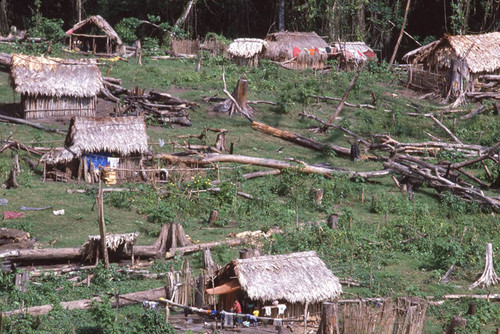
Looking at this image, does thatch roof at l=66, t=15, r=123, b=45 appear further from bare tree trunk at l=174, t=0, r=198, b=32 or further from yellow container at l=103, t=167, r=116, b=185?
yellow container at l=103, t=167, r=116, b=185

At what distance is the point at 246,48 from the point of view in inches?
1416

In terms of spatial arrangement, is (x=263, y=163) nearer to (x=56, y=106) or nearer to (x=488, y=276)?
(x=56, y=106)

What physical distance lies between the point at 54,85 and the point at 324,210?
11730mm

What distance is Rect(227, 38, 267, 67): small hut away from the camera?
1417 inches

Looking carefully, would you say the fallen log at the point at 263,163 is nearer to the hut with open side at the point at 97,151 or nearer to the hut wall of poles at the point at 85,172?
the hut with open side at the point at 97,151

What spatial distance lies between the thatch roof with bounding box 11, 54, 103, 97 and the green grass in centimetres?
178

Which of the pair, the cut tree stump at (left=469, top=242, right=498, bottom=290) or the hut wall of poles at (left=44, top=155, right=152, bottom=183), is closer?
the cut tree stump at (left=469, top=242, right=498, bottom=290)

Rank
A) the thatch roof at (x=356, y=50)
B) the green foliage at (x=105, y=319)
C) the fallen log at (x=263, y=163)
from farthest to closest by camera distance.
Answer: the thatch roof at (x=356, y=50) → the fallen log at (x=263, y=163) → the green foliage at (x=105, y=319)

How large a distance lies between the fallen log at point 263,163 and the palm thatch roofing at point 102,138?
1.03 m

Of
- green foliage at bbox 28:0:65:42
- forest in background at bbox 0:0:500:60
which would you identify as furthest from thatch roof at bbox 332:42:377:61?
green foliage at bbox 28:0:65:42

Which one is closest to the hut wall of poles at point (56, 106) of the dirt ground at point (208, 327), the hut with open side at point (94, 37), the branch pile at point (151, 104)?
the branch pile at point (151, 104)

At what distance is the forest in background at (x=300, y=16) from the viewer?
39344mm

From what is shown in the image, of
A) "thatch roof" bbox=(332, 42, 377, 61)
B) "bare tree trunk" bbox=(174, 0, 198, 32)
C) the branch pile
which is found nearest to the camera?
the branch pile

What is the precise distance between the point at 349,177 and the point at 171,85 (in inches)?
468
